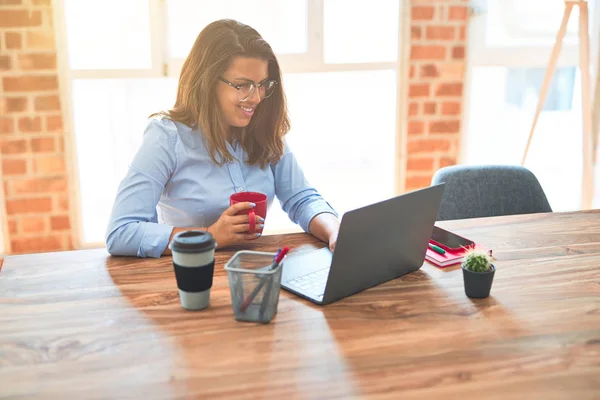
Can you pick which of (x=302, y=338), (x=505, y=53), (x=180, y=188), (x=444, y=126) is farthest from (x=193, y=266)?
(x=505, y=53)

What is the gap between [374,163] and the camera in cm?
332

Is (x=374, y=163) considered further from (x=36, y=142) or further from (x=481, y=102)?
(x=36, y=142)

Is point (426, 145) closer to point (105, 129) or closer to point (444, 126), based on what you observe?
point (444, 126)

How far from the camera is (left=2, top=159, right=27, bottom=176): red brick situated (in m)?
2.75

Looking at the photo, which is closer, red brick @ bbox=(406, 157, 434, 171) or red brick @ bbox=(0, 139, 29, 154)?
red brick @ bbox=(0, 139, 29, 154)

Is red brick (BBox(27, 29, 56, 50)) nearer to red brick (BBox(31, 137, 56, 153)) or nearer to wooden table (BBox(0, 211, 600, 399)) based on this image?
red brick (BBox(31, 137, 56, 153))

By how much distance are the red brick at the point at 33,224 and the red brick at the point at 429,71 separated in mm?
1924

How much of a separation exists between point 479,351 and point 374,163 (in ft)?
7.41

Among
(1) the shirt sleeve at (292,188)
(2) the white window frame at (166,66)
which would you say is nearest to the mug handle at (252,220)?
(1) the shirt sleeve at (292,188)

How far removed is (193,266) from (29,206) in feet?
6.20

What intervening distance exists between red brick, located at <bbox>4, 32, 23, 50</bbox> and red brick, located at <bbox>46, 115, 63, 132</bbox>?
321mm

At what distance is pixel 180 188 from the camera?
1.77m

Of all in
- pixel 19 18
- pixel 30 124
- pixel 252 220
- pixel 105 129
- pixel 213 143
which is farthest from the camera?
pixel 105 129

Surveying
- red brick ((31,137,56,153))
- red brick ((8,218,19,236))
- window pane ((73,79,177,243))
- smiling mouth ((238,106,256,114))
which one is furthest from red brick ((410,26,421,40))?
red brick ((8,218,19,236))
